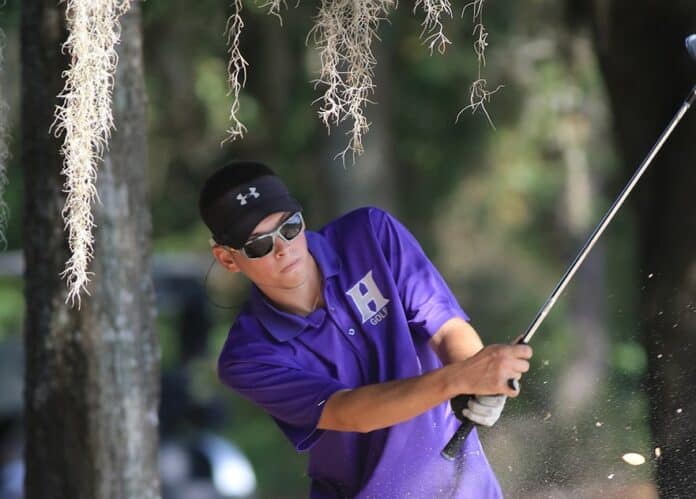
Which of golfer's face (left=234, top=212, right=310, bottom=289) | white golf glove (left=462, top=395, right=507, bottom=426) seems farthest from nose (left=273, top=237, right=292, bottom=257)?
white golf glove (left=462, top=395, right=507, bottom=426)

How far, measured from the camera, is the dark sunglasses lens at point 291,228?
3396mm

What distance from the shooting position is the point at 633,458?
387cm

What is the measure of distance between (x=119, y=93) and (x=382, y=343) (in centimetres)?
114

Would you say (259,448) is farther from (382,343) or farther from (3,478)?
(382,343)

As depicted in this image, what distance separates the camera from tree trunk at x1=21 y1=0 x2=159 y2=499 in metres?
3.89

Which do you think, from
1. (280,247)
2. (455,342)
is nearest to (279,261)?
(280,247)

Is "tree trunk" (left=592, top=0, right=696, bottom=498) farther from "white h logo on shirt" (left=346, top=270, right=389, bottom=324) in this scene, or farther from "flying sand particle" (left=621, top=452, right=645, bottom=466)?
"white h logo on shirt" (left=346, top=270, right=389, bottom=324)

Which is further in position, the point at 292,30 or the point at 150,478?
the point at 292,30

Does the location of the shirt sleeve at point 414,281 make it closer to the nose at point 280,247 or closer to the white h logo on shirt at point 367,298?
the white h logo on shirt at point 367,298

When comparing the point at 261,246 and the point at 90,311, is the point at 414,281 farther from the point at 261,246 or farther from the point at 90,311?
the point at 90,311

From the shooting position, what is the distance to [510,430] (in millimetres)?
3779

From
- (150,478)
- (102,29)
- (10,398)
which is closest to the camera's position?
(102,29)

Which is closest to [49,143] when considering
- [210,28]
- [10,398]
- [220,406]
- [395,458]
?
[395,458]

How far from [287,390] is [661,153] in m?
2.42
